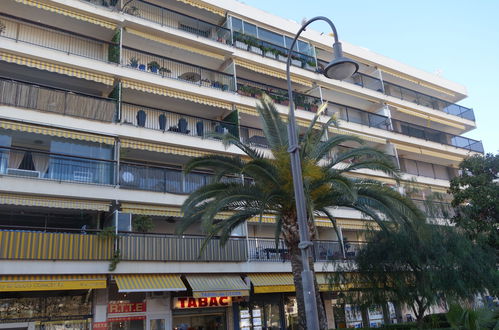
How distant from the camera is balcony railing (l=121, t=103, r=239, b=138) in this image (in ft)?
74.4

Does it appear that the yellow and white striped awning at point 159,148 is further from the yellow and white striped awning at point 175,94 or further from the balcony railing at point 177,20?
the balcony railing at point 177,20

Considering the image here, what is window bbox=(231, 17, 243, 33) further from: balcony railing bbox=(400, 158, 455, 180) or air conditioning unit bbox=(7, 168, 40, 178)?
balcony railing bbox=(400, 158, 455, 180)

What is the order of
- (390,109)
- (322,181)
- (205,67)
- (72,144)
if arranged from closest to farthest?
(322,181), (72,144), (205,67), (390,109)

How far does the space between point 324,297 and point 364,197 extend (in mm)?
11798

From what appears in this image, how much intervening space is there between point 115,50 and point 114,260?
10313 mm

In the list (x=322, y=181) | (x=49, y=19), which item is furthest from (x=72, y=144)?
(x=322, y=181)

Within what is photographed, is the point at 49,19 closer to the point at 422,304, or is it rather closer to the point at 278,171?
the point at 278,171

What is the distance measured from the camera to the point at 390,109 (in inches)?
1414

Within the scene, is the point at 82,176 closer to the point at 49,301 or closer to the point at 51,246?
the point at 51,246

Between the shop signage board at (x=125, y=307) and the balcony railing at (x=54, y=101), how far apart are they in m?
7.89

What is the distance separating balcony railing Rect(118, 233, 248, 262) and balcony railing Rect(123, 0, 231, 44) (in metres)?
11.5

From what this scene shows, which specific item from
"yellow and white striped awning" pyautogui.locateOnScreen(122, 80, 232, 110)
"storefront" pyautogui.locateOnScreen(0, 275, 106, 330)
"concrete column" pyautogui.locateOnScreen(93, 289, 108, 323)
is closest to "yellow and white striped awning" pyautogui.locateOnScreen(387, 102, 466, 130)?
"yellow and white striped awning" pyautogui.locateOnScreen(122, 80, 232, 110)

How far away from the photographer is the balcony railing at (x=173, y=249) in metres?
18.5

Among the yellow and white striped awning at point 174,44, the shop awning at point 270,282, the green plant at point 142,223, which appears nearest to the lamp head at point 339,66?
the green plant at point 142,223
